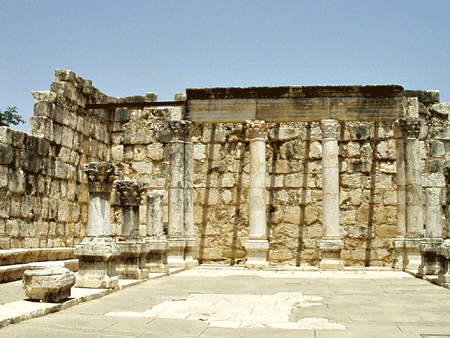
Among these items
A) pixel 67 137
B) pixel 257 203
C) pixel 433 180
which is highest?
pixel 67 137

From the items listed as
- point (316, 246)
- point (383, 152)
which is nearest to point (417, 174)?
point (383, 152)

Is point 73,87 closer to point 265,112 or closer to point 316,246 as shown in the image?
point 265,112

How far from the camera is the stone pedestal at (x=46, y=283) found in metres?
7.91

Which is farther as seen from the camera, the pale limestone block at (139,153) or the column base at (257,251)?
the pale limestone block at (139,153)

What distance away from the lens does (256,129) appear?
1723 cm

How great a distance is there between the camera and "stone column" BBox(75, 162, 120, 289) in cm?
1002

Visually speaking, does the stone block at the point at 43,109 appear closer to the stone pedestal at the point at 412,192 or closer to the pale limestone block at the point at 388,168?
the stone pedestal at the point at 412,192

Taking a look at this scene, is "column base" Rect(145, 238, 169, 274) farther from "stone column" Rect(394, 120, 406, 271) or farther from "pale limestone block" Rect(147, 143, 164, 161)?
"stone column" Rect(394, 120, 406, 271)

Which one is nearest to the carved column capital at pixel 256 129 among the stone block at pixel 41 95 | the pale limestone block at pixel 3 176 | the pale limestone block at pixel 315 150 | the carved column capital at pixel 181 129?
the carved column capital at pixel 181 129

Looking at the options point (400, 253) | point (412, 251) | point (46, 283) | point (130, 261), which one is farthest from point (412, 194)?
point (46, 283)

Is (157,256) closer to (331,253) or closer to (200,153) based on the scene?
(331,253)

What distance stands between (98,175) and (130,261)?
8.75ft

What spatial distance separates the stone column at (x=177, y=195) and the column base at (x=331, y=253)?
426 centimetres

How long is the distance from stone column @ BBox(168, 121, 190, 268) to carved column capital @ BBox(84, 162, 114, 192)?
648 centimetres
